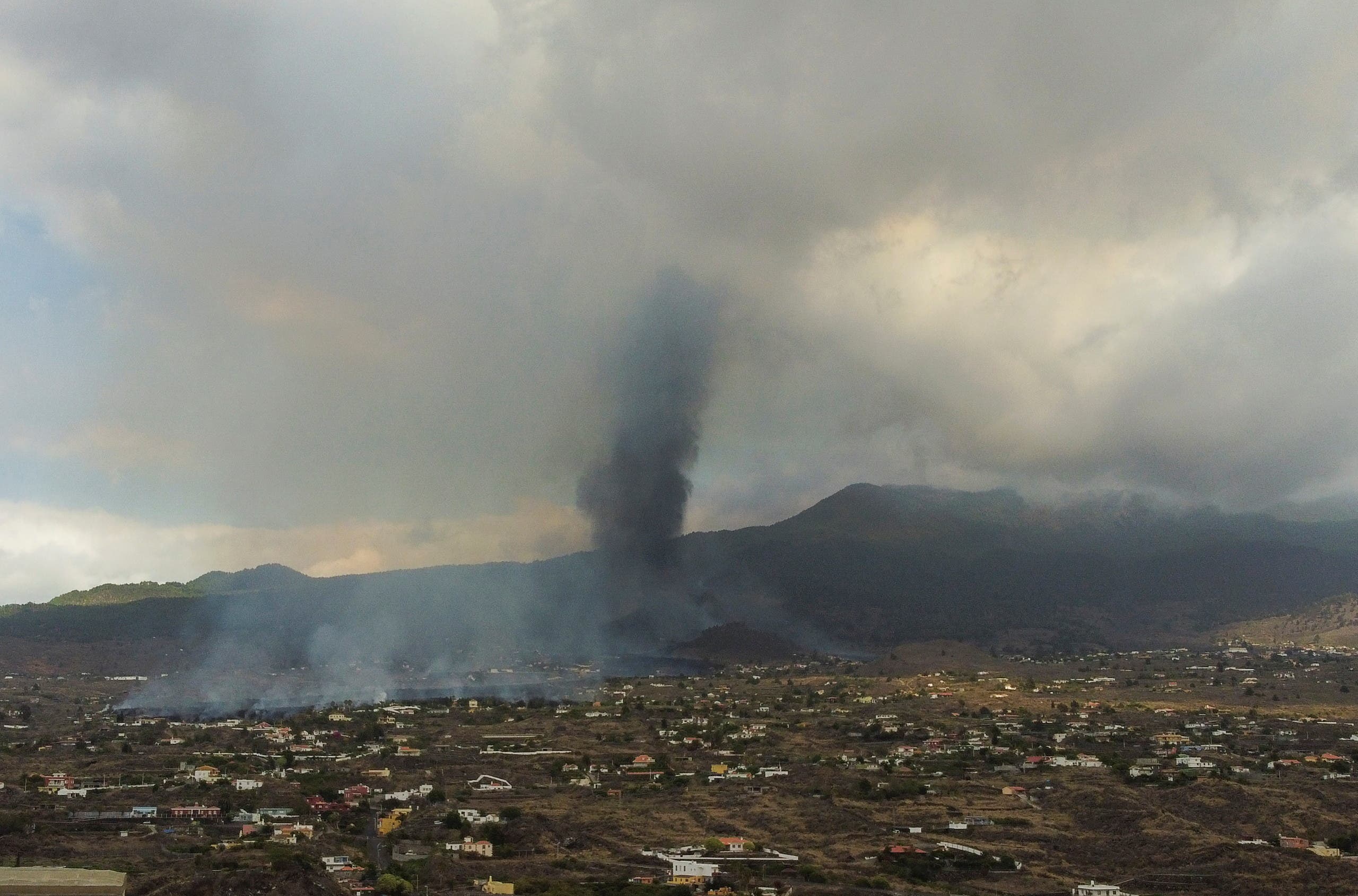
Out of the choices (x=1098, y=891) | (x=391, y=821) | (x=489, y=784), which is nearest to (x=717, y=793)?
(x=489, y=784)

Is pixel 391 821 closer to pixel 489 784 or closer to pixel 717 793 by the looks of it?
pixel 489 784

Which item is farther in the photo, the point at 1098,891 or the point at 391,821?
the point at 391,821

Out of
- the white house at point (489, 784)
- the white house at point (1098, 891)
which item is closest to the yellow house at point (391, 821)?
the white house at point (489, 784)

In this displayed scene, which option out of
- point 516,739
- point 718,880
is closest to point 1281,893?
point 718,880

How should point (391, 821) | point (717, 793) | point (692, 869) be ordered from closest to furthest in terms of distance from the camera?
point (692, 869), point (391, 821), point (717, 793)

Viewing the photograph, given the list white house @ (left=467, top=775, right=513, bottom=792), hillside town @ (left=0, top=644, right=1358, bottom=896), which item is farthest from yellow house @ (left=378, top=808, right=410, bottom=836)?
white house @ (left=467, top=775, right=513, bottom=792)

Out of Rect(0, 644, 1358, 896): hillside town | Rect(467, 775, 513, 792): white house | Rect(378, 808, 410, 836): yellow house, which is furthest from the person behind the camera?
Rect(467, 775, 513, 792): white house

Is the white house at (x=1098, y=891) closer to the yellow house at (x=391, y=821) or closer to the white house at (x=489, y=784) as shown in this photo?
the yellow house at (x=391, y=821)

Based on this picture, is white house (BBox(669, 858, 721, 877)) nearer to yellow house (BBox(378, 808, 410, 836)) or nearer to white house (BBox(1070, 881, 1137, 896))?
white house (BBox(1070, 881, 1137, 896))
